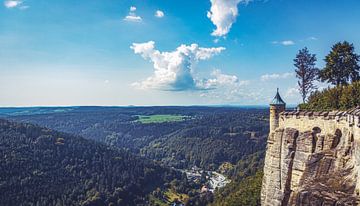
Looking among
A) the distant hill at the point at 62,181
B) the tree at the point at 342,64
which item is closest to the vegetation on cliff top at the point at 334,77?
the tree at the point at 342,64

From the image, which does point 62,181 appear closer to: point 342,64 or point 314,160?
point 342,64

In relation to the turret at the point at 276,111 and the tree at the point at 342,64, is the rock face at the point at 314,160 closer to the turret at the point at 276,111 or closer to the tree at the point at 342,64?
the turret at the point at 276,111

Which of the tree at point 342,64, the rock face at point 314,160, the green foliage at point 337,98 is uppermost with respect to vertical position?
the tree at point 342,64

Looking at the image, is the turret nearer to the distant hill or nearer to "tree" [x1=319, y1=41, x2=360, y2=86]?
"tree" [x1=319, y1=41, x2=360, y2=86]

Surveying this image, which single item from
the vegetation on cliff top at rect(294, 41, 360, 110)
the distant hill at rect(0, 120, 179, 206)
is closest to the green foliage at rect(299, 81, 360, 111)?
the vegetation on cliff top at rect(294, 41, 360, 110)

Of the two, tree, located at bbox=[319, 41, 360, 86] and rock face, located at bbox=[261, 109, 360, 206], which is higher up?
tree, located at bbox=[319, 41, 360, 86]

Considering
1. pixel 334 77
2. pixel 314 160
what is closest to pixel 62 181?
pixel 334 77
